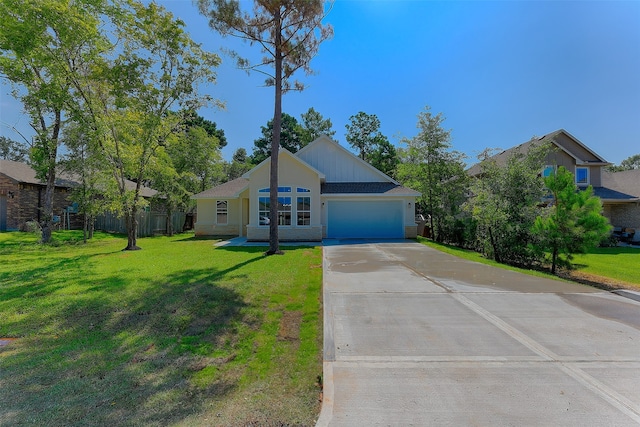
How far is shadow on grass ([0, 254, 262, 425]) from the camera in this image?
9.45 feet

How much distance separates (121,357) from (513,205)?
12787 millimetres

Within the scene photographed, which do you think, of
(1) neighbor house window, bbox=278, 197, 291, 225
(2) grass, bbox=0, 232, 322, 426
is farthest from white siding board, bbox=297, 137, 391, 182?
(2) grass, bbox=0, 232, 322, 426

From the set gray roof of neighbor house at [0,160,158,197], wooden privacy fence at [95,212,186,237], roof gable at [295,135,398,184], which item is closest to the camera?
gray roof of neighbor house at [0,160,158,197]

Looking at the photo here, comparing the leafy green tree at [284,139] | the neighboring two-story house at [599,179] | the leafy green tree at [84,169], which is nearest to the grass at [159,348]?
the leafy green tree at [84,169]

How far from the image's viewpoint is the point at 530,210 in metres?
11.3

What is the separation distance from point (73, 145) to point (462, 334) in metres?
19.7

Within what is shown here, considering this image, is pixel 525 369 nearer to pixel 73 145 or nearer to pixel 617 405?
pixel 617 405

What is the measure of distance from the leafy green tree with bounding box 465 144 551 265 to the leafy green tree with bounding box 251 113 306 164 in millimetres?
34631

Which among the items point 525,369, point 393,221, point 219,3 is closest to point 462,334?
point 525,369

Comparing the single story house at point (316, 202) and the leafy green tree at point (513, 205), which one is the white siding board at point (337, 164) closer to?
the single story house at point (316, 202)

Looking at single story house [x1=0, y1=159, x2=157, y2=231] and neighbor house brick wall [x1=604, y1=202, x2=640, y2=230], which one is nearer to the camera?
neighbor house brick wall [x1=604, y1=202, x2=640, y2=230]

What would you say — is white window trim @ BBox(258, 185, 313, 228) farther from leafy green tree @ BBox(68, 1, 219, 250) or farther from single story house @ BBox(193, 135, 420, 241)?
leafy green tree @ BBox(68, 1, 219, 250)

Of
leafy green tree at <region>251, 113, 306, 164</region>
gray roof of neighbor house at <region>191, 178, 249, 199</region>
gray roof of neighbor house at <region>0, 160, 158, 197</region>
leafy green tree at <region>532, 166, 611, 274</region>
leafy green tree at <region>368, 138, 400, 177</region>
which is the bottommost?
leafy green tree at <region>532, 166, 611, 274</region>

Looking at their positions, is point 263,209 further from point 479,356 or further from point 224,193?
point 479,356
